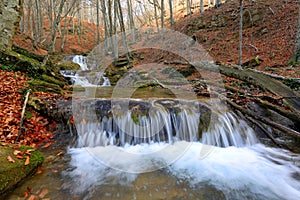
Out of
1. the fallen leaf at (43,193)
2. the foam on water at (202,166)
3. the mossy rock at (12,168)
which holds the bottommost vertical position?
the foam on water at (202,166)

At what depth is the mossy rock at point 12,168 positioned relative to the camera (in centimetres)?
257

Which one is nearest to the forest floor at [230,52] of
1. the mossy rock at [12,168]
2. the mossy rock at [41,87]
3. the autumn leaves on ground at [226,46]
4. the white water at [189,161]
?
the autumn leaves on ground at [226,46]

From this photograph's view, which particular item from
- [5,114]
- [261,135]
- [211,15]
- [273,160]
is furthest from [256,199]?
[211,15]

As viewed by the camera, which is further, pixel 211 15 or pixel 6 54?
pixel 211 15

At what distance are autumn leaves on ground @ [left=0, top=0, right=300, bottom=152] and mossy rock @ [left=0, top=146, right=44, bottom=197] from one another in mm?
932

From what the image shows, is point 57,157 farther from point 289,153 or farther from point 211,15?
point 211,15

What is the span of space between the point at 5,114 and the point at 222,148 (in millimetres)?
5462

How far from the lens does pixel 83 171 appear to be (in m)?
3.66

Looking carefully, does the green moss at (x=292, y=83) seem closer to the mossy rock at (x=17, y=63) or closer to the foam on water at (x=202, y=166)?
the foam on water at (x=202, y=166)

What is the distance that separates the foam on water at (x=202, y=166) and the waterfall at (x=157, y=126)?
223 millimetres

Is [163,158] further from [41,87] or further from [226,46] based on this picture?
[226,46]

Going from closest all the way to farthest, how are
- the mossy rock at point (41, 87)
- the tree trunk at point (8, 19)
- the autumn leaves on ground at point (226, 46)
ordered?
the autumn leaves on ground at point (226, 46), the mossy rock at point (41, 87), the tree trunk at point (8, 19)

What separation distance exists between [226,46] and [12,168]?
568 inches

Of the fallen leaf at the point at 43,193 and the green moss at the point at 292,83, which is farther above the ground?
the green moss at the point at 292,83
